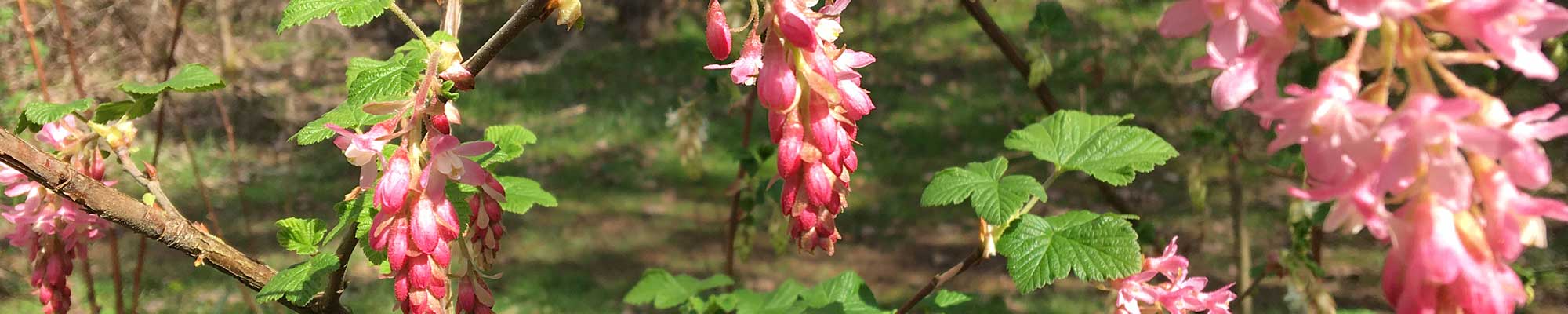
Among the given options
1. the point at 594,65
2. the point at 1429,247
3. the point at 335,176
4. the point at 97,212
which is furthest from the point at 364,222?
the point at 594,65

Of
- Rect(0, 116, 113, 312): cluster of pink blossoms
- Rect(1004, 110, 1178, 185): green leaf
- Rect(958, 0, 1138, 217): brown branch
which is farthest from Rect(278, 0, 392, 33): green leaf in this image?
Rect(958, 0, 1138, 217): brown branch

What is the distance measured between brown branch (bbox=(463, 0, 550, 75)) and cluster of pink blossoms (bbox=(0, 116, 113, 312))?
0.77 m

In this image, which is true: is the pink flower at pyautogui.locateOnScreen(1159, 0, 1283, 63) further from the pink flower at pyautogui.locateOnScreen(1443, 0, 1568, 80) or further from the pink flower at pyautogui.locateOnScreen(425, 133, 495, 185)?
the pink flower at pyautogui.locateOnScreen(425, 133, 495, 185)

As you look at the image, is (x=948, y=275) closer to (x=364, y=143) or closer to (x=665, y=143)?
(x=364, y=143)

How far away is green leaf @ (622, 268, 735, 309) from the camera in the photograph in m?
2.43

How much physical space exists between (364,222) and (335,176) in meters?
5.79

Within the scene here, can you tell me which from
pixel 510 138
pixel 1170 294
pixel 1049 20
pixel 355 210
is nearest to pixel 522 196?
pixel 510 138

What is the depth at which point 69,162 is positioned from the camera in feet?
5.30

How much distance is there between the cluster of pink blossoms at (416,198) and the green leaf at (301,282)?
159 mm

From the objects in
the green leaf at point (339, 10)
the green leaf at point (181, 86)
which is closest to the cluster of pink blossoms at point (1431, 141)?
the green leaf at point (339, 10)

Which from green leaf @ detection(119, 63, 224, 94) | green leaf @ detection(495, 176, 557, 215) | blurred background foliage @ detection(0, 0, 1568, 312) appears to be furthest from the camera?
blurred background foliage @ detection(0, 0, 1568, 312)

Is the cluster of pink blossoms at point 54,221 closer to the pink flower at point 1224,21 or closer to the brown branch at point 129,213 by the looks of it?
the brown branch at point 129,213

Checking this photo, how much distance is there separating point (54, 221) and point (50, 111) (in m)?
0.24

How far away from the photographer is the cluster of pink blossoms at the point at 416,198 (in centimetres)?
107
